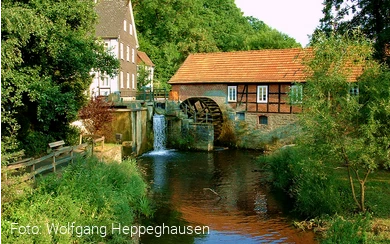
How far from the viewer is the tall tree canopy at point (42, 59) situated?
9734 millimetres

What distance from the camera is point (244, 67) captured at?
83.1 ft

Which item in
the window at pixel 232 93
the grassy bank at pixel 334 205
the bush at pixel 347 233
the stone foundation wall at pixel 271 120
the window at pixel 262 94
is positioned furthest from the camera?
the window at pixel 232 93

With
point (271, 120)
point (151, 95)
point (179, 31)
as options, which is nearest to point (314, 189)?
point (271, 120)

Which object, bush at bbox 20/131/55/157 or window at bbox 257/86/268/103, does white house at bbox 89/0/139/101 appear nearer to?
window at bbox 257/86/268/103

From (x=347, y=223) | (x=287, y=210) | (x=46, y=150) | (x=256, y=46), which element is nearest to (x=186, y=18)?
(x=256, y=46)

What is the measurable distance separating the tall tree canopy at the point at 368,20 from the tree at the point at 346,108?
4.04m

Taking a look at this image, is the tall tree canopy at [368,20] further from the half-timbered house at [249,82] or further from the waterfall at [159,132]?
the waterfall at [159,132]

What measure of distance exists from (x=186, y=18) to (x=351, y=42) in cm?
3661

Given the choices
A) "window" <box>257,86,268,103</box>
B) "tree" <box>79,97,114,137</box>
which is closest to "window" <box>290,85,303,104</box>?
"tree" <box>79,97,114,137</box>

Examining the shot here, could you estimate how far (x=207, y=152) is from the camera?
2286 cm

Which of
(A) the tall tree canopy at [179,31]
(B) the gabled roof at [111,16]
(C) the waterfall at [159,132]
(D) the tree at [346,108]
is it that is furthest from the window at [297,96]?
(A) the tall tree canopy at [179,31]

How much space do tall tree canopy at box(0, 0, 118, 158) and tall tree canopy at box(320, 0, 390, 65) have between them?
9156mm

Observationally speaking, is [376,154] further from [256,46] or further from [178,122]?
[256,46]

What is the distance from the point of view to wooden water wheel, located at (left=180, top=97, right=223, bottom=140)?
24.4 m
